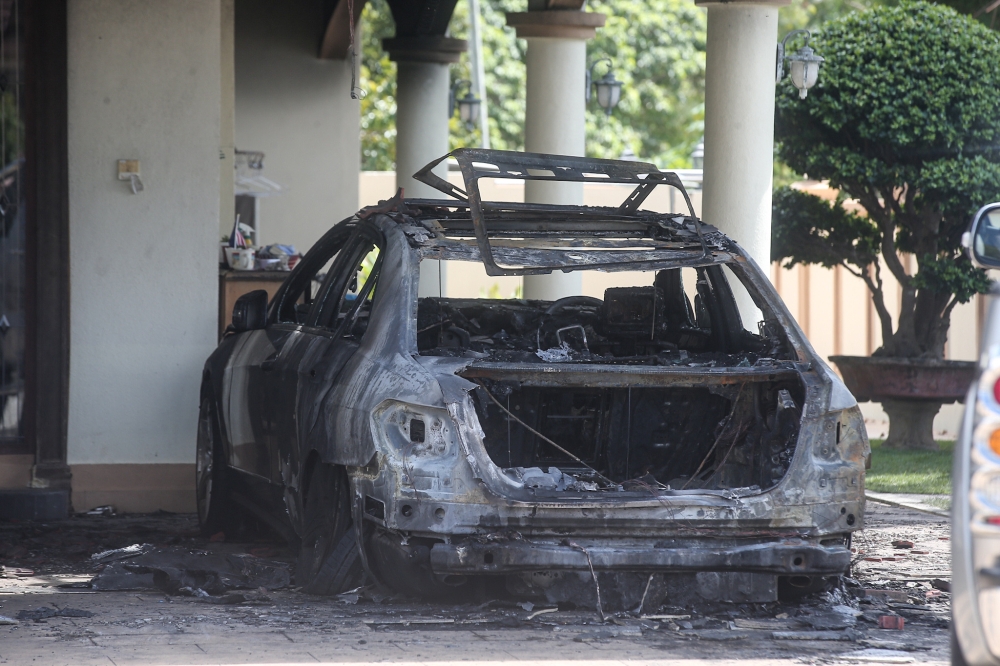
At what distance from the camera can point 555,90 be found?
12.7 meters

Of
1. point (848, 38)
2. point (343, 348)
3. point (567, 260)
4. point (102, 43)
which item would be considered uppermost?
point (848, 38)

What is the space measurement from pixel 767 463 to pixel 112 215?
443cm

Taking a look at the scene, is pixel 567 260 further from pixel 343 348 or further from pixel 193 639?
pixel 193 639

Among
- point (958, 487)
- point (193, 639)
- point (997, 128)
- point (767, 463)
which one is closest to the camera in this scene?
point (958, 487)

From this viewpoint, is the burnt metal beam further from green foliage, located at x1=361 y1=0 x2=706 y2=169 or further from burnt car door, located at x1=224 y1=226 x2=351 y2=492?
green foliage, located at x1=361 y1=0 x2=706 y2=169

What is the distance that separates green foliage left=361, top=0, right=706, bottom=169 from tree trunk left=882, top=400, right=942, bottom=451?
18.1 m

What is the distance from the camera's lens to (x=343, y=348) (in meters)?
5.84

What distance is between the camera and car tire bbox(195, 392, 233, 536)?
7.40 meters

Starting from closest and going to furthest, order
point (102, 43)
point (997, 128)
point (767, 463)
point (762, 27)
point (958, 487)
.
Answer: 1. point (958, 487)
2. point (767, 463)
3. point (102, 43)
4. point (762, 27)
5. point (997, 128)

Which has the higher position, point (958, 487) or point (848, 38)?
point (848, 38)

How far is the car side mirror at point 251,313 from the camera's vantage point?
22.9 feet

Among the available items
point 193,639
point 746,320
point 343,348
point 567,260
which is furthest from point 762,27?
point 193,639

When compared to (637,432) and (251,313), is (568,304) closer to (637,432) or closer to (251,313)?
(637,432)

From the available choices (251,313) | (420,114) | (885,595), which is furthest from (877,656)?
(420,114)
